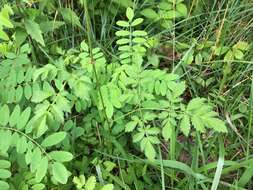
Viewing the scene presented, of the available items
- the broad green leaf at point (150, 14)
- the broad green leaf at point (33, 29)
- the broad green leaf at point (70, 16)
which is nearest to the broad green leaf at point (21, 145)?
the broad green leaf at point (33, 29)

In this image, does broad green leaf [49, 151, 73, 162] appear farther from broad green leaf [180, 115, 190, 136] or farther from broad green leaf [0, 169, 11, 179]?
broad green leaf [180, 115, 190, 136]

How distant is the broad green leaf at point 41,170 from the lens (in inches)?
61.3

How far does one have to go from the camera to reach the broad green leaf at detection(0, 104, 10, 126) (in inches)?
67.5

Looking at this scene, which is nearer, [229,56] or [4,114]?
[4,114]

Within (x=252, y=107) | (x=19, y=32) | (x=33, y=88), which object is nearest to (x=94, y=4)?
(x=19, y=32)

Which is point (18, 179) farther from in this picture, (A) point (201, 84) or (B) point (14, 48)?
(A) point (201, 84)

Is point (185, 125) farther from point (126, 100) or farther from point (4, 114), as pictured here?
point (4, 114)

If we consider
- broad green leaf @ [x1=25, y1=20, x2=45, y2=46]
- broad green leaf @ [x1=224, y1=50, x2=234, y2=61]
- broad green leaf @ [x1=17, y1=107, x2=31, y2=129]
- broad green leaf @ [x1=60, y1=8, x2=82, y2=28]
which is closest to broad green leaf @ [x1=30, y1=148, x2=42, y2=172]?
broad green leaf @ [x1=17, y1=107, x2=31, y2=129]

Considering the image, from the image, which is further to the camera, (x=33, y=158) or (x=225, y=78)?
(x=225, y=78)

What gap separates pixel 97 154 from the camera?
6.57 feet

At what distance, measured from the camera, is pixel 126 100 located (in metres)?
1.83

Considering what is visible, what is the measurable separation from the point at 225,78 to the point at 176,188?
0.56 m

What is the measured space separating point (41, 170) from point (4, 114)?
0.92 feet

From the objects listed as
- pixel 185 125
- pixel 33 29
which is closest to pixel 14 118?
pixel 33 29
